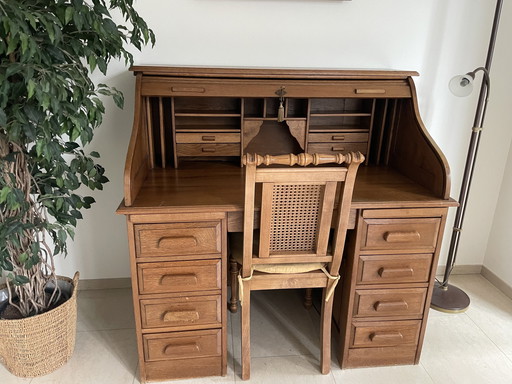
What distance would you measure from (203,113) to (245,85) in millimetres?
257

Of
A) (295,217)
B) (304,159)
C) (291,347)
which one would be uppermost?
(304,159)

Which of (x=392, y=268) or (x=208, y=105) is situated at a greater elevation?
(x=208, y=105)

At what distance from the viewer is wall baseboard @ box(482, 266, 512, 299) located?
2334mm

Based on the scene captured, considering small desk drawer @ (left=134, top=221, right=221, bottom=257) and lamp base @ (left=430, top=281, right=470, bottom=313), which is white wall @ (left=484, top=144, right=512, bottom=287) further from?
small desk drawer @ (left=134, top=221, right=221, bottom=257)

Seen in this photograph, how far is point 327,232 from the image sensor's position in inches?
59.1

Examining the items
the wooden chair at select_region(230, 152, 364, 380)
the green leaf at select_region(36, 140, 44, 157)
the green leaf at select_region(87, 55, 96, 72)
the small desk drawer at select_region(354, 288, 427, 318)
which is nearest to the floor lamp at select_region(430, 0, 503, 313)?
the small desk drawer at select_region(354, 288, 427, 318)

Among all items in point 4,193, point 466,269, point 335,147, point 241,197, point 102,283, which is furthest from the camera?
point 466,269

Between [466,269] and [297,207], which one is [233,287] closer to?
[297,207]

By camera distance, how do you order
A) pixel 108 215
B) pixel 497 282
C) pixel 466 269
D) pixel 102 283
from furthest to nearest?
pixel 466 269 < pixel 497 282 < pixel 102 283 < pixel 108 215

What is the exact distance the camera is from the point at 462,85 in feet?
5.88

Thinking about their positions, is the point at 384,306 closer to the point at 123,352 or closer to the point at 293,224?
the point at 293,224

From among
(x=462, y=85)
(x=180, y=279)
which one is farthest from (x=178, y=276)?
(x=462, y=85)

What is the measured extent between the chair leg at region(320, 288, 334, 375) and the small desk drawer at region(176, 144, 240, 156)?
809 mm

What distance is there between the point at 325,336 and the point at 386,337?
27cm
